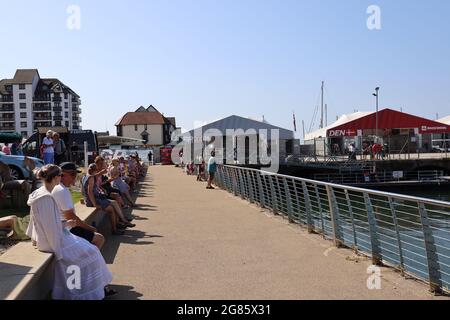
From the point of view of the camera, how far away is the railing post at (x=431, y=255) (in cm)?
652

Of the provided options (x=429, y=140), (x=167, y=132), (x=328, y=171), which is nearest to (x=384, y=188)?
(x=328, y=171)

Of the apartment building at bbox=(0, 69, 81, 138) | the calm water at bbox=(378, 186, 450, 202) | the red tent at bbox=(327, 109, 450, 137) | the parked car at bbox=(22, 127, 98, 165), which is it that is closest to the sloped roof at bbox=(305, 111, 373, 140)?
the red tent at bbox=(327, 109, 450, 137)

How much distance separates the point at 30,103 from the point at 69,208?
438 feet

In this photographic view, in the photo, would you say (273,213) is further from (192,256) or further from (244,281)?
(244,281)

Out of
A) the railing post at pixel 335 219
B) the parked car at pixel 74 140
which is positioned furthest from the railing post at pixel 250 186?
the parked car at pixel 74 140

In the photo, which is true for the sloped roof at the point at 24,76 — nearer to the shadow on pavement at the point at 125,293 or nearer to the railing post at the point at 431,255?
the shadow on pavement at the point at 125,293

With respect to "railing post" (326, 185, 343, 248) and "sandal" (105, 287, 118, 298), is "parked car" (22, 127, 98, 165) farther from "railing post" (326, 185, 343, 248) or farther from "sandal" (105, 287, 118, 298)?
"sandal" (105, 287, 118, 298)

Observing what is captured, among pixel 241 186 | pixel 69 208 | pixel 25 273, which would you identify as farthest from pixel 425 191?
pixel 25 273

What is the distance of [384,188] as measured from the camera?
41.3 meters

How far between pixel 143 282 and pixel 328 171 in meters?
40.4

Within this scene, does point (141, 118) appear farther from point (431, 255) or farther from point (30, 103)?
point (431, 255)

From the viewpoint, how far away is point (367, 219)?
10.2m

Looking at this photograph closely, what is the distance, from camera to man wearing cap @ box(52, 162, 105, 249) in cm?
684

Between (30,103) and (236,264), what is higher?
(30,103)
